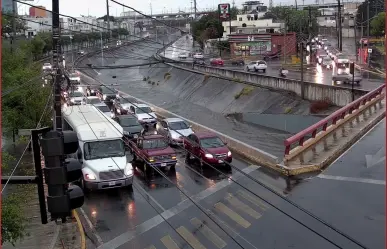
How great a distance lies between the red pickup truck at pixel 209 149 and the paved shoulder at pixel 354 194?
4.47m

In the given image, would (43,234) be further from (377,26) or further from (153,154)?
(377,26)

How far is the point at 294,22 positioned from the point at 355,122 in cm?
6506

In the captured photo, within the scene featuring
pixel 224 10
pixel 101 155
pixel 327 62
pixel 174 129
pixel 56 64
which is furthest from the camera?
pixel 224 10

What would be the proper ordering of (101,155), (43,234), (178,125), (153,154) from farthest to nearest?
(178,125) < (153,154) < (101,155) < (43,234)

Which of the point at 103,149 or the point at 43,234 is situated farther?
the point at 103,149

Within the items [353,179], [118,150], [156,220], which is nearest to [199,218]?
[156,220]

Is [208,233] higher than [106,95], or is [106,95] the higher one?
[106,95]

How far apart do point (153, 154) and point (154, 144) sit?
947 mm

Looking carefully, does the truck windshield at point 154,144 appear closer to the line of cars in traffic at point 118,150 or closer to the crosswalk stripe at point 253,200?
the line of cars in traffic at point 118,150

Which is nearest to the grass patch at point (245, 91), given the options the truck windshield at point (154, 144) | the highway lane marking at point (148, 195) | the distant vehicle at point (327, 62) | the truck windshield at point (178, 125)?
the distant vehicle at point (327, 62)

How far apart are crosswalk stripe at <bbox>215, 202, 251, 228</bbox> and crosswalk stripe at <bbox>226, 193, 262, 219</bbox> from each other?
0.38m

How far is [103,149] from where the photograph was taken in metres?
19.2

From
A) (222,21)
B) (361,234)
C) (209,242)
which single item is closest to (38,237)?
(209,242)

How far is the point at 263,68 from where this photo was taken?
5712 centimetres
